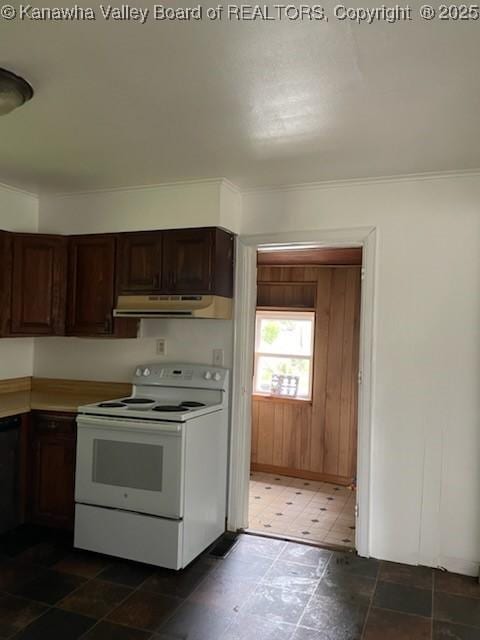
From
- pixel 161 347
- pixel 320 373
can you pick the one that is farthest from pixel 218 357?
pixel 320 373

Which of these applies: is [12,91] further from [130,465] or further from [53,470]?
[53,470]

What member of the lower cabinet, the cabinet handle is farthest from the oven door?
the cabinet handle

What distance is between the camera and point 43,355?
13.3ft

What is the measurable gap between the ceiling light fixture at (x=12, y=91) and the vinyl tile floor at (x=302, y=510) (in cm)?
292

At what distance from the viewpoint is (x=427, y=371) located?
3051 millimetres

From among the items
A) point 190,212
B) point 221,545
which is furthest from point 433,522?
point 190,212

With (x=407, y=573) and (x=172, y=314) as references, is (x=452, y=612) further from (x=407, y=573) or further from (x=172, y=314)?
(x=172, y=314)

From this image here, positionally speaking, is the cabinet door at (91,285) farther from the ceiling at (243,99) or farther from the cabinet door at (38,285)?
the ceiling at (243,99)

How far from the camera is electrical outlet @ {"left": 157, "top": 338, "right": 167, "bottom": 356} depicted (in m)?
3.67

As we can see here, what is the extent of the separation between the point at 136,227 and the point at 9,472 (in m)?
1.80

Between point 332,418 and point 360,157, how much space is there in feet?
9.14

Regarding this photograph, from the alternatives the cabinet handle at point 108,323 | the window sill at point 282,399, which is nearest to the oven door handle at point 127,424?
the cabinet handle at point 108,323

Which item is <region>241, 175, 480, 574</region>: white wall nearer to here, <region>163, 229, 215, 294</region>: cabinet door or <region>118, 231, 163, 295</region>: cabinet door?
<region>163, 229, 215, 294</region>: cabinet door

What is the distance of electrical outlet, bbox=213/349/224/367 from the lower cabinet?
3.27 feet
